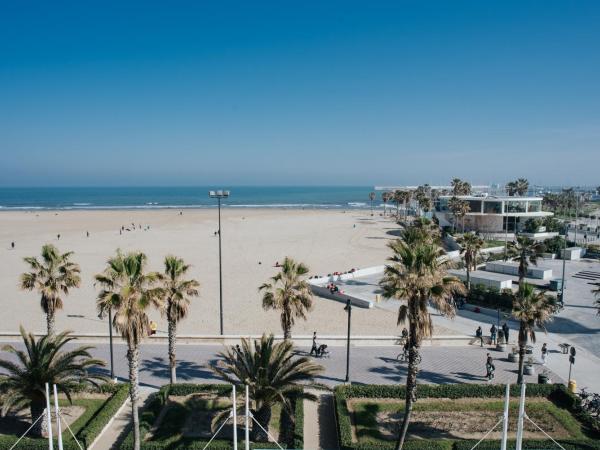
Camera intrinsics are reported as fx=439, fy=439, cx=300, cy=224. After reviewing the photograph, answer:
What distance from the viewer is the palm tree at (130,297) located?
1280 centimetres

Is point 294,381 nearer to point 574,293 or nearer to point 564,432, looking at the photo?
point 564,432

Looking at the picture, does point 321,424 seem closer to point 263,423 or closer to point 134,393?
point 263,423

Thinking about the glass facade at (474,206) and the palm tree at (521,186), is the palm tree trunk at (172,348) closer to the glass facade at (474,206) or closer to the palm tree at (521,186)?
the glass facade at (474,206)

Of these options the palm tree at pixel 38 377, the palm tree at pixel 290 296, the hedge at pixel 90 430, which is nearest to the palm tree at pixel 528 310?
the palm tree at pixel 290 296

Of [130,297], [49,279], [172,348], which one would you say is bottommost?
[172,348]

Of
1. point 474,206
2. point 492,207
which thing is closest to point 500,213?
point 492,207

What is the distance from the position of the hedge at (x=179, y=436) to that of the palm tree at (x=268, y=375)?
28.4 inches

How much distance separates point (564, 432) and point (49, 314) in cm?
2129

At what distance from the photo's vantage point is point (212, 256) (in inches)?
1973

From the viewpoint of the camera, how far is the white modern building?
207 ft

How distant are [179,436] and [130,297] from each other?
5485mm

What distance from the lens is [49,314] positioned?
19.9 m

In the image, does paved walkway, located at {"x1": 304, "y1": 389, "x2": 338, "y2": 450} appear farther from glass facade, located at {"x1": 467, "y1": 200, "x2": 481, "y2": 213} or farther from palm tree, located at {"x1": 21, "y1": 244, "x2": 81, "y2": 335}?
glass facade, located at {"x1": 467, "y1": 200, "x2": 481, "y2": 213}

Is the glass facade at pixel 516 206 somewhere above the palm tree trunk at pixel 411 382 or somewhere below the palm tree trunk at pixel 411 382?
above
